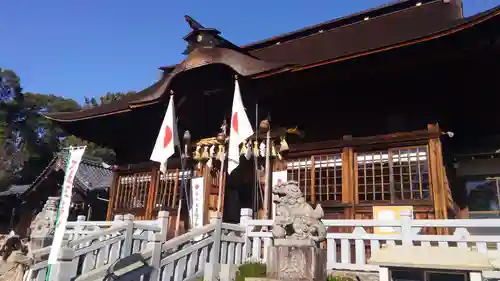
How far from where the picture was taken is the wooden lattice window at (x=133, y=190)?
1366cm

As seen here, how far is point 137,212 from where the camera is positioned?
1348cm

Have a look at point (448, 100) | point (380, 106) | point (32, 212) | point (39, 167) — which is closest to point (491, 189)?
point (448, 100)

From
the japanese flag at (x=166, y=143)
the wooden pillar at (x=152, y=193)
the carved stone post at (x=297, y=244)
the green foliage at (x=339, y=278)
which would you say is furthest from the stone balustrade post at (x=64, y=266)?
the wooden pillar at (x=152, y=193)

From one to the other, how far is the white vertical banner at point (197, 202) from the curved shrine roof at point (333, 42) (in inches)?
117

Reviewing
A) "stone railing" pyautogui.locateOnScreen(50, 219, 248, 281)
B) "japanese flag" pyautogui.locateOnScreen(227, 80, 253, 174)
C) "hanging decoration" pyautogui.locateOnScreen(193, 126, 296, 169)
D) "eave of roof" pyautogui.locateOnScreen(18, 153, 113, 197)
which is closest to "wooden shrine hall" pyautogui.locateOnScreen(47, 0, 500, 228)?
"hanging decoration" pyautogui.locateOnScreen(193, 126, 296, 169)

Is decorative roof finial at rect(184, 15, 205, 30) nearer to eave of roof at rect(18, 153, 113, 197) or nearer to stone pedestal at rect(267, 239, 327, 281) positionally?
stone pedestal at rect(267, 239, 327, 281)

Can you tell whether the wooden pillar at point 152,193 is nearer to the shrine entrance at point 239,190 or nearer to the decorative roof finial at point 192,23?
the shrine entrance at point 239,190

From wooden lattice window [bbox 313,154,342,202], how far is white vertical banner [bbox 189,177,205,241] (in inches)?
133

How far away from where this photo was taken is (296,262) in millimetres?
6234

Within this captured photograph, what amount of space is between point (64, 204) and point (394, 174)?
7.40m

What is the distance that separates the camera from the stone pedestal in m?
6.12

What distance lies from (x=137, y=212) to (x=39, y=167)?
29717mm

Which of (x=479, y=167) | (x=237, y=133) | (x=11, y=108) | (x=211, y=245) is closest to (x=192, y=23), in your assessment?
(x=237, y=133)

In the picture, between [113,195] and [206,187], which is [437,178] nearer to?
[206,187]
